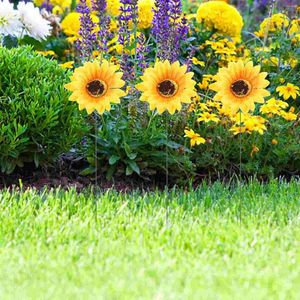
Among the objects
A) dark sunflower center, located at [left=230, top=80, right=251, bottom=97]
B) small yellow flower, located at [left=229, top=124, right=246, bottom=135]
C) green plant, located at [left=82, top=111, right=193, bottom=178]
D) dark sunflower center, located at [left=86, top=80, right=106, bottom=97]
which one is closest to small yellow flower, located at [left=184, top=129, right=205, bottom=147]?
green plant, located at [left=82, top=111, right=193, bottom=178]

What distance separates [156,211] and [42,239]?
672mm

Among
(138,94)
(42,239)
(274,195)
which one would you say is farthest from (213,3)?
(42,239)

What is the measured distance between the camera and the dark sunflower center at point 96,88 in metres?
3.72

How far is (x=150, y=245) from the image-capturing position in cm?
310

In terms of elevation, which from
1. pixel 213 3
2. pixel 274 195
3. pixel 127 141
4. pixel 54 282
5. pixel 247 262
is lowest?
pixel 54 282

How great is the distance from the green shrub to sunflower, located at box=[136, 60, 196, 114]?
0.64m

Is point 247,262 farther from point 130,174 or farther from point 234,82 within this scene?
point 130,174

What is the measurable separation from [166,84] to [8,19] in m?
1.99

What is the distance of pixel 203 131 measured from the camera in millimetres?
4656

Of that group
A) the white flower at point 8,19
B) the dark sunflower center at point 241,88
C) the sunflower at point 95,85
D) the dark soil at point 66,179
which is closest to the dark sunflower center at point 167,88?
the sunflower at point 95,85

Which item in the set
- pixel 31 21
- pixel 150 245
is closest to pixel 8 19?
pixel 31 21

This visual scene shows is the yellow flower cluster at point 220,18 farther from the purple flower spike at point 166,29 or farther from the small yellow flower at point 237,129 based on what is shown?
the small yellow flower at point 237,129

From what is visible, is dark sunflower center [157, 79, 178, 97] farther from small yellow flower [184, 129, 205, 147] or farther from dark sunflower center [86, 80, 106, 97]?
small yellow flower [184, 129, 205, 147]

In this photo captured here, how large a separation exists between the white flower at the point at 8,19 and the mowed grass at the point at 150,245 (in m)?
1.82
